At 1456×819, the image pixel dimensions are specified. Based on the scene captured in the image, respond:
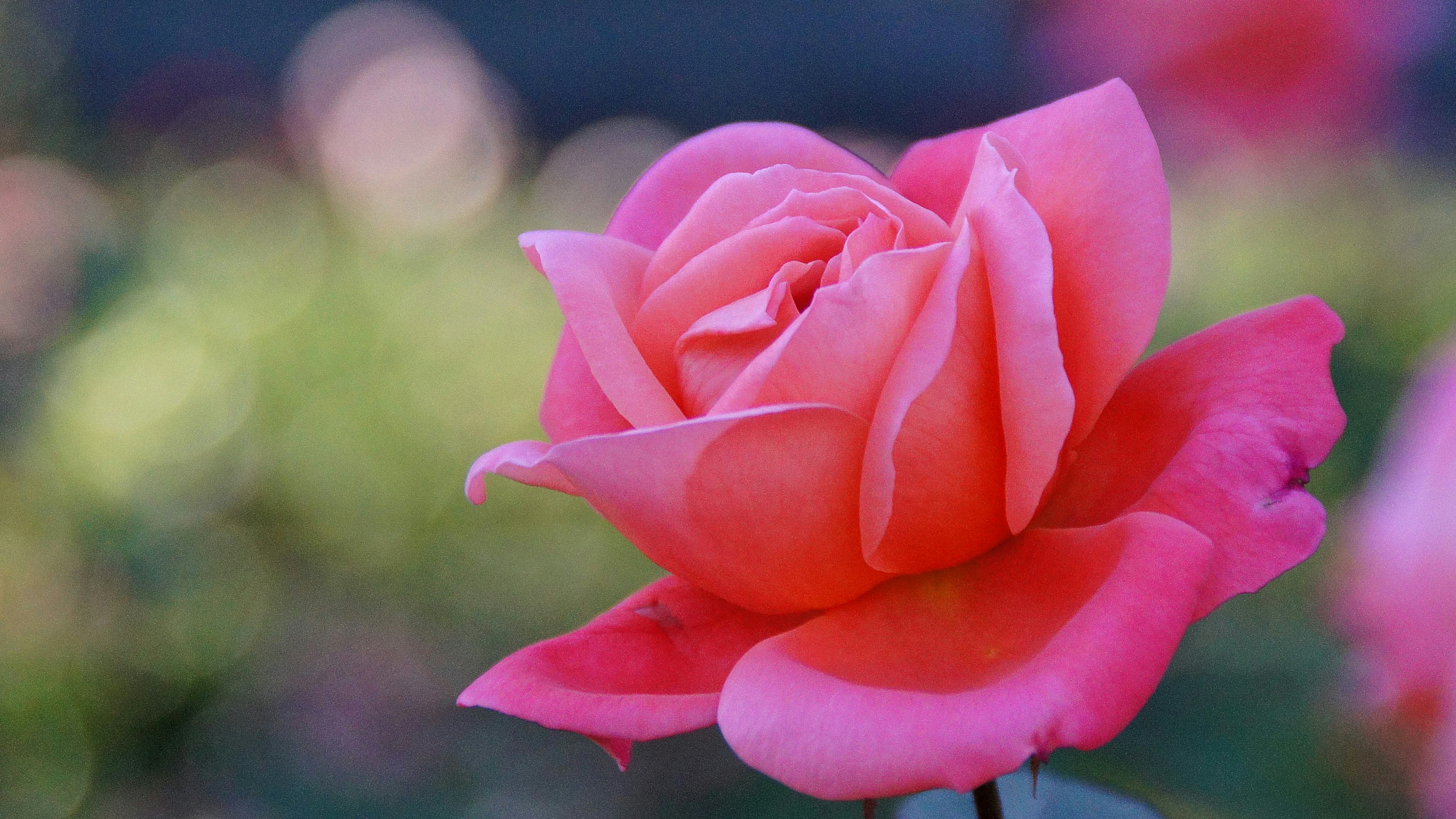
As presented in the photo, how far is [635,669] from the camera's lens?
30cm

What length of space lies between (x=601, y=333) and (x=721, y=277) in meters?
0.04

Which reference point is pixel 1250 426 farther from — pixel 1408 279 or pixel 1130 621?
pixel 1408 279

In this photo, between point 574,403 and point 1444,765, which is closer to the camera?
point 1444,765

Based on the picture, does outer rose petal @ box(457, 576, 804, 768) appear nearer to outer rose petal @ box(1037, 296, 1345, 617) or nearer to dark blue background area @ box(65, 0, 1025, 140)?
outer rose petal @ box(1037, 296, 1345, 617)

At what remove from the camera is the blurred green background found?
0.98m

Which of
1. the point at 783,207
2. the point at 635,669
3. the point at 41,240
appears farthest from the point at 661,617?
the point at 41,240

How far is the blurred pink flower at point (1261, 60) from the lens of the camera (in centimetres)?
104

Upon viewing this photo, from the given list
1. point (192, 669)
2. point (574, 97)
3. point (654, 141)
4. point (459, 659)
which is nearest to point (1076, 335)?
point (459, 659)

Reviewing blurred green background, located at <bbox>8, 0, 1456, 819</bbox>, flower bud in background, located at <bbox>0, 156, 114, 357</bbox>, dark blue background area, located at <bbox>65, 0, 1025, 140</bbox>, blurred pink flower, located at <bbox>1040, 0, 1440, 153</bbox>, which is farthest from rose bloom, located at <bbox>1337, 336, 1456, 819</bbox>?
dark blue background area, located at <bbox>65, 0, 1025, 140</bbox>

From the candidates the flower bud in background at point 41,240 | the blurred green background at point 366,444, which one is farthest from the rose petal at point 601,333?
the flower bud in background at point 41,240

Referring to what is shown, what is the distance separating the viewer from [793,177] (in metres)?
0.31

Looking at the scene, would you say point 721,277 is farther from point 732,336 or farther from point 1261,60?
point 1261,60

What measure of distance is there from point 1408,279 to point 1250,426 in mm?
928

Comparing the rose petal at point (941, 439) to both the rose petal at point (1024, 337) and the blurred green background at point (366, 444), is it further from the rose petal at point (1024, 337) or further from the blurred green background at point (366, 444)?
the blurred green background at point (366, 444)
